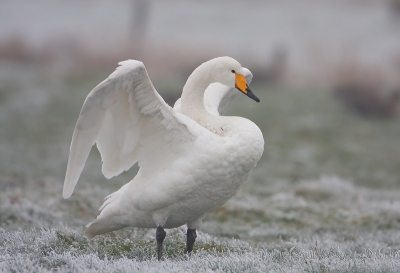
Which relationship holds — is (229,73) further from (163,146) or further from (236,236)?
(236,236)

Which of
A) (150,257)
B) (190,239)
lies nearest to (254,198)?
(190,239)

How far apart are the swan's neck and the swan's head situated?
3.8 inches

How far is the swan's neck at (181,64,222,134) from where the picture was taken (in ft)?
16.8

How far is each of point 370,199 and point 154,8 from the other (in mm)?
23856

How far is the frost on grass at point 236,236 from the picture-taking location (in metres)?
4.44

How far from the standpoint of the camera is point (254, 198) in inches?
404

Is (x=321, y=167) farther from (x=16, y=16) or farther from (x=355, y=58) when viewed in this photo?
(x=16, y=16)

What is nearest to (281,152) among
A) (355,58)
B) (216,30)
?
(355,58)

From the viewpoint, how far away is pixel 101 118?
4715mm

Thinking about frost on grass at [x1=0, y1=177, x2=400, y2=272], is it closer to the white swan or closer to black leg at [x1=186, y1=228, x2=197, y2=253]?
black leg at [x1=186, y1=228, x2=197, y2=253]

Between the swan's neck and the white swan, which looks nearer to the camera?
the white swan

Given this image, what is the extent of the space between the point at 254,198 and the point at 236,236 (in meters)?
3.10

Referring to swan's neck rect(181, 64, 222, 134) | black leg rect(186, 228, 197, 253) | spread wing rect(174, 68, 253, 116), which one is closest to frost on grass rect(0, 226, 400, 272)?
black leg rect(186, 228, 197, 253)

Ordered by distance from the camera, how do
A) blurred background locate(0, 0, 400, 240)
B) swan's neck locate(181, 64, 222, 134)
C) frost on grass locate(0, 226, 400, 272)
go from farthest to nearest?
blurred background locate(0, 0, 400, 240) < swan's neck locate(181, 64, 222, 134) < frost on grass locate(0, 226, 400, 272)
